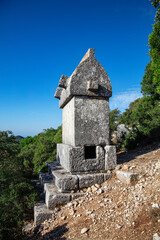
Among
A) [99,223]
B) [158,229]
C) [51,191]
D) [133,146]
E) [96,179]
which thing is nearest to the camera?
[158,229]

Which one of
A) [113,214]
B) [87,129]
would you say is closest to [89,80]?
[87,129]

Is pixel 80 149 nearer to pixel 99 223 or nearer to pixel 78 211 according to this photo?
pixel 78 211

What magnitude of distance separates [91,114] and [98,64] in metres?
1.21

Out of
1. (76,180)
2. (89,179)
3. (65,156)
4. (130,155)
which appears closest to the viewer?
(76,180)

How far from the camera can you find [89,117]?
3.80 metres

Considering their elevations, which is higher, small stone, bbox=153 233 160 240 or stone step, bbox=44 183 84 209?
small stone, bbox=153 233 160 240

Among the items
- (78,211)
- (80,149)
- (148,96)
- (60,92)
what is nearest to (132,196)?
(78,211)

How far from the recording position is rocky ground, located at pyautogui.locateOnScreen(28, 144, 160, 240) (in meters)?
2.04

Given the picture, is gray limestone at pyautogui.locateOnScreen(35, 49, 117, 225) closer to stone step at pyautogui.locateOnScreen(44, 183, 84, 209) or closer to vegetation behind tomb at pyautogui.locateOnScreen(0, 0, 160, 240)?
stone step at pyautogui.locateOnScreen(44, 183, 84, 209)

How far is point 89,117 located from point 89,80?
0.84 m

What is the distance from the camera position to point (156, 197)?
2.38 meters

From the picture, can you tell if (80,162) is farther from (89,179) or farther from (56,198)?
(56,198)

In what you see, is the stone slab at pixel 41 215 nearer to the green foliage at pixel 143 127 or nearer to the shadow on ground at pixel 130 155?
the shadow on ground at pixel 130 155

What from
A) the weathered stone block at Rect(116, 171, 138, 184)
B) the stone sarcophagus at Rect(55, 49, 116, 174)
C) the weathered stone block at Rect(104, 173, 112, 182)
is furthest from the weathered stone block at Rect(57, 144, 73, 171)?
the weathered stone block at Rect(116, 171, 138, 184)
